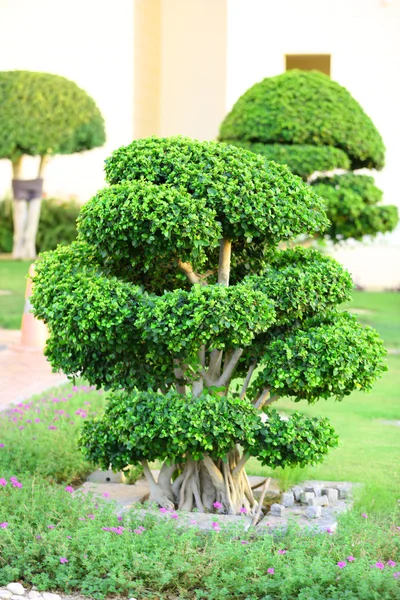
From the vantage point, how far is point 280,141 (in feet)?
38.2

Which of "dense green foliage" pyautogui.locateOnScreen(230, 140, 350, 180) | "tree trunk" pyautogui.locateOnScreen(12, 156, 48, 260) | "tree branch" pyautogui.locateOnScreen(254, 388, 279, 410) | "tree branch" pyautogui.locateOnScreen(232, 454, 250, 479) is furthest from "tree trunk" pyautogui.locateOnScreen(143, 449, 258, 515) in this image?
"tree trunk" pyautogui.locateOnScreen(12, 156, 48, 260)

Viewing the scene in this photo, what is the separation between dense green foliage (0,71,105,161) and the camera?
1527 centimetres

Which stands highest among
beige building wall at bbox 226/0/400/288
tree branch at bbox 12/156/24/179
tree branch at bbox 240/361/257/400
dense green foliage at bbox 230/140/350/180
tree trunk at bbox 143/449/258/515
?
beige building wall at bbox 226/0/400/288

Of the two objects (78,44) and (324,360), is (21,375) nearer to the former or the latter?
(324,360)

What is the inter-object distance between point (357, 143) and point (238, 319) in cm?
773

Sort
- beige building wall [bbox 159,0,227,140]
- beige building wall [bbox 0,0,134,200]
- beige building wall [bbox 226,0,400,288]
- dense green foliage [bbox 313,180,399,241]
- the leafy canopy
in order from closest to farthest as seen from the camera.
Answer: the leafy canopy < dense green foliage [bbox 313,180,399,241] < beige building wall [bbox 226,0,400,288] < beige building wall [bbox 159,0,227,140] < beige building wall [bbox 0,0,134,200]

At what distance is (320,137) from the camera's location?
457 inches

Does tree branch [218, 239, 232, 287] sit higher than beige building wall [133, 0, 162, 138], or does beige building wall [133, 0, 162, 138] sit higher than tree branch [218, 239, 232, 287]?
beige building wall [133, 0, 162, 138]

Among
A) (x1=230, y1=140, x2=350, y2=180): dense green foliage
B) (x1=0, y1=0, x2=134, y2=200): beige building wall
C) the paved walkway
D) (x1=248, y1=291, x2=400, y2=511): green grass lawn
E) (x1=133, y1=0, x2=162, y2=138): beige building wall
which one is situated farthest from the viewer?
(x1=133, y1=0, x2=162, y2=138): beige building wall

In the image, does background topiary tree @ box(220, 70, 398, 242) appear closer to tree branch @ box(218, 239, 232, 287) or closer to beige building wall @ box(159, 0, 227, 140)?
beige building wall @ box(159, 0, 227, 140)

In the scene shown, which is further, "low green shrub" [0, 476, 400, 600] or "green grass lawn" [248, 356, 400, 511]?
"green grass lawn" [248, 356, 400, 511]

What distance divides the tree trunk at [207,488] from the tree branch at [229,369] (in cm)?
38

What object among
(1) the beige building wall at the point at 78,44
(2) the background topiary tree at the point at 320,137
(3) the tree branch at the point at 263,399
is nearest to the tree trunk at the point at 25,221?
(1) the beige building wall at the point at 78,44

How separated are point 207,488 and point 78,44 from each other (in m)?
14.1
